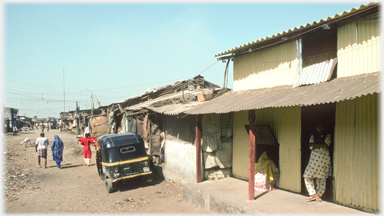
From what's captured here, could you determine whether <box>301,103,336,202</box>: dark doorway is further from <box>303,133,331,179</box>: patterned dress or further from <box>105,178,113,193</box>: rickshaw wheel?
<box>105,178,113,193</box>: rickshaw wheel

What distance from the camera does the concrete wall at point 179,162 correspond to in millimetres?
9133

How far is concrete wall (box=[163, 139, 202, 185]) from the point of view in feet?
30.0

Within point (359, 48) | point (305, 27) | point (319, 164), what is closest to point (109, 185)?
point (319, 164)

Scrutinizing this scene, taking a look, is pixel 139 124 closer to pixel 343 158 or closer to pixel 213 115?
pixel 213 115

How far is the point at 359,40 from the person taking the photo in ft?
18.6

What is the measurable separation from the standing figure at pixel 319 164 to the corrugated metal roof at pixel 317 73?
117cm

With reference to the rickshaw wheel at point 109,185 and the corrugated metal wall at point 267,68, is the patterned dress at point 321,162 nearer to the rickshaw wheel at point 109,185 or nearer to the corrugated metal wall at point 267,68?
the corrugated metal wall at point 267,68

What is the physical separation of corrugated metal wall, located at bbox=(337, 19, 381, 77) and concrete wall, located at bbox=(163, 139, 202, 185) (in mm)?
5250

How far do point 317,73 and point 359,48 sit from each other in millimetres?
1041

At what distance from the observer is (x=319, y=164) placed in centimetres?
573

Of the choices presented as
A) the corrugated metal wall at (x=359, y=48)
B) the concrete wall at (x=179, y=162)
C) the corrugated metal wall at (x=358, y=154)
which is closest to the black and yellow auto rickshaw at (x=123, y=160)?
the concrete wall at (x=179, y=162)

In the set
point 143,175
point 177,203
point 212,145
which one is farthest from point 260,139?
point 143,175

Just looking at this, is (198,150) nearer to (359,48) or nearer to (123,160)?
(123,160)

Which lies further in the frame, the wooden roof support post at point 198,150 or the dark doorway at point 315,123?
the wooden roof support post at point 198,150
